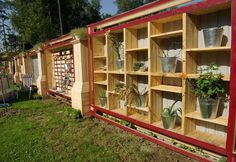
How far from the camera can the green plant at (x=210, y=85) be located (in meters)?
2.84

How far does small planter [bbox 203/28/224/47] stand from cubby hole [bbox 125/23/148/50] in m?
1.49

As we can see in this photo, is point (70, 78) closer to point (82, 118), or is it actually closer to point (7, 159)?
point (82, 118)

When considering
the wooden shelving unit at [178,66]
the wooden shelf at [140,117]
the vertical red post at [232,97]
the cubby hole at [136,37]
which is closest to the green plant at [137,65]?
the wooden shelving unit at [178,66]

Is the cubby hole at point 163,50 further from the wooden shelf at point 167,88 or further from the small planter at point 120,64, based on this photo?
the small planter at point 120,64

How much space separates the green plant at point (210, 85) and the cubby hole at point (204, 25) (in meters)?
0.41

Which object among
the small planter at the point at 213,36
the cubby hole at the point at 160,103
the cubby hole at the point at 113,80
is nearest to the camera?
the small planter at the point at 213,36

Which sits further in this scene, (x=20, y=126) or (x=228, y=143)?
(x=20, y=126)

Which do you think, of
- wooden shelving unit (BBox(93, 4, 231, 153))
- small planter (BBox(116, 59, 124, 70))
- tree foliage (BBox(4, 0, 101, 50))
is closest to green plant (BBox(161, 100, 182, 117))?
wooden shelving unit (BBox(93, 4, 231, 153))

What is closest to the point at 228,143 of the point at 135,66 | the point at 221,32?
the point at 221,32

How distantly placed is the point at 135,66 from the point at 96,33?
153 centimetres

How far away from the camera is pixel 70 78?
24.2 feet

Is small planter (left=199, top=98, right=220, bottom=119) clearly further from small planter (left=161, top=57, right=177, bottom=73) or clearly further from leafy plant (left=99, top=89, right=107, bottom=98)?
leafy plant (left=99, top=89, right=107, bottom=98)

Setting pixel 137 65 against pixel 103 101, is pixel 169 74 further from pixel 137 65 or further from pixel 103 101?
pixel 103 101

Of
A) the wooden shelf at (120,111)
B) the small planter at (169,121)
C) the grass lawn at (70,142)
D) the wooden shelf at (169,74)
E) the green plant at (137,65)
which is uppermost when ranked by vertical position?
the green plant at (137,65)
